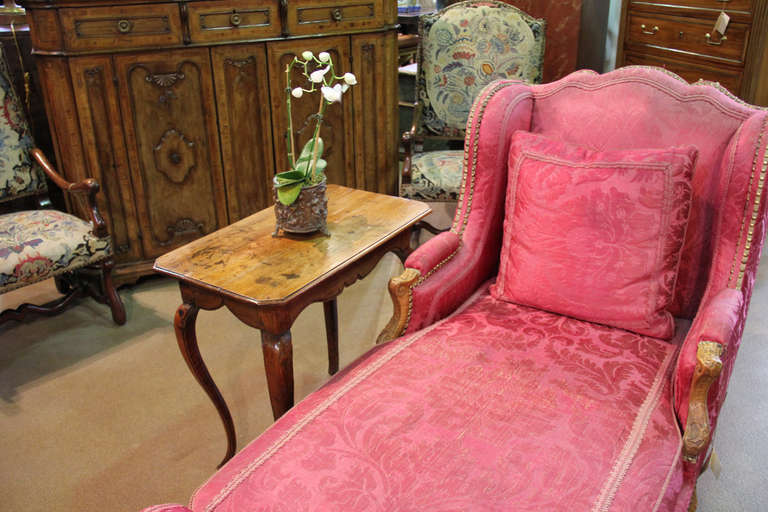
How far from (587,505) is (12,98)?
2.56 meters

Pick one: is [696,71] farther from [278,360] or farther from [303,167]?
[278,360]

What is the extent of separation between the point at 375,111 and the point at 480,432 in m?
2.21

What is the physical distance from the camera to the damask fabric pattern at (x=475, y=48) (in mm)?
3133

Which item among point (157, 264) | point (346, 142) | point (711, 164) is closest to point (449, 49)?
point (346, 142)

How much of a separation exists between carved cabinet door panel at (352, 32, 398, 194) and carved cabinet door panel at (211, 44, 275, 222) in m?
0.45

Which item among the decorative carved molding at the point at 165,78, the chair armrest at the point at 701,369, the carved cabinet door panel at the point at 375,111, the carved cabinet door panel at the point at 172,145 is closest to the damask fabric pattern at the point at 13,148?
the carved cabinet door panel at the point at 172,145

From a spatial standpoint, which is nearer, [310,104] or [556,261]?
[556,261]

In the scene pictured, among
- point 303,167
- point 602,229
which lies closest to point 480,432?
point 602,229

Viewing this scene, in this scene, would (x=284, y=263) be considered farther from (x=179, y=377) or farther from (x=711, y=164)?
(x=711, y=164)

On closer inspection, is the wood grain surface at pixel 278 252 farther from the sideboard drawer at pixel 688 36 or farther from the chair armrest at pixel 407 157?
the sideboard drawer at pixel 688 36

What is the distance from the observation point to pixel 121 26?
8.60ft

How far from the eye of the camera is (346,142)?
3.27 meters

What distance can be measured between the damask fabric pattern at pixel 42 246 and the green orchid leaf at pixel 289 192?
109cm

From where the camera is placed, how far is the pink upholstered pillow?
1.61m
